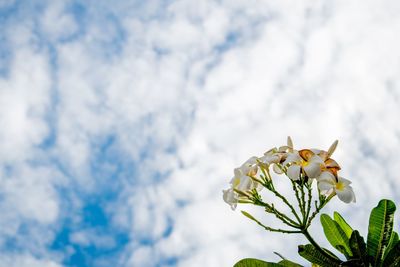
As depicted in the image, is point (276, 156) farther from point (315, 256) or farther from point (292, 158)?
point (315, 256)

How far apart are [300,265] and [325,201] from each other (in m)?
0.59

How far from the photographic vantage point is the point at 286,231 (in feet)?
7.78

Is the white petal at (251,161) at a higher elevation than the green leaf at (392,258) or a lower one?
higher

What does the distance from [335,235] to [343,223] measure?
185mm

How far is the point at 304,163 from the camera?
2402mm

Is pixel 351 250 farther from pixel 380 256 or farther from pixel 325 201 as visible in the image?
pixel 325 201

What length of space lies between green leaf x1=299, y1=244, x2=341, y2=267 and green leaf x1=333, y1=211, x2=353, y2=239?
51cm

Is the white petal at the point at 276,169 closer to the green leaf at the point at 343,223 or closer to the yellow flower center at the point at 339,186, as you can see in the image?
the yellow flower center at the point at 339,186

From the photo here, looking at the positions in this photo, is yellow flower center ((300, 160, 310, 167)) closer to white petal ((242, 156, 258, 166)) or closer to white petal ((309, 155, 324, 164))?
white petal ((309, 155, 324, 164))

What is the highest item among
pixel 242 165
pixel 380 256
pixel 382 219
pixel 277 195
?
pixel 242 165

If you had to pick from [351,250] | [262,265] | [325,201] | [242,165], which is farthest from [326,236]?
[242,165]

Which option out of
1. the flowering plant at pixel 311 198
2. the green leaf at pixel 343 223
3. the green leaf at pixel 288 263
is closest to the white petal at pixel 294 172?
the flowering plant at pixel 311 198

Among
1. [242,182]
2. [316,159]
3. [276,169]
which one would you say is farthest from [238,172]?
[316,159]

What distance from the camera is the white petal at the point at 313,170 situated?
2.32 meters
